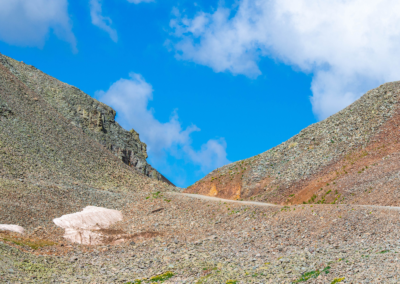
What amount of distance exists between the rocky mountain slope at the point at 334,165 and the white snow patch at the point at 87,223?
17405mm

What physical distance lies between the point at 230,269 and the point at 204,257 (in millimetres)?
3408

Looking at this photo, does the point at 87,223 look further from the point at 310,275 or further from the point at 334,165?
the point at 334,165

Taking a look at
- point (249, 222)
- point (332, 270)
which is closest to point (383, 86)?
point (249, 222)

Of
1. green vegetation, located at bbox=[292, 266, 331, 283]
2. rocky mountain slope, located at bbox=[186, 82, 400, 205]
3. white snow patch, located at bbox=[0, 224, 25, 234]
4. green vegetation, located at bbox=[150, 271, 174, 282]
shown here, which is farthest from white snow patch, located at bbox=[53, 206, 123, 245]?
rocky mountain slope, located at bbox=[186, 82, 400, 205]

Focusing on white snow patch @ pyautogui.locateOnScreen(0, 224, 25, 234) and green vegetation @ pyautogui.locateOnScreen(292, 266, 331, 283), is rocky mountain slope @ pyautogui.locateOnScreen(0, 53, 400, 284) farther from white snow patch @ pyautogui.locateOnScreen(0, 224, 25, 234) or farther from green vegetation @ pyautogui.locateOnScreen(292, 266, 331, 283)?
white snow patch @ pyautogui.locateOnScreen(0, 224, 25, 234)

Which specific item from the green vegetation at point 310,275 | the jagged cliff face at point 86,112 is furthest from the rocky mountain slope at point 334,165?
the jagged cliff face at point 86,112

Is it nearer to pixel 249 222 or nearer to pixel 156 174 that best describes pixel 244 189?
pixel 249 222

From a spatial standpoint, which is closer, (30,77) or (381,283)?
(381,283)

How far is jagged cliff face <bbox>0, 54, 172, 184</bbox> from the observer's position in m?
61.2

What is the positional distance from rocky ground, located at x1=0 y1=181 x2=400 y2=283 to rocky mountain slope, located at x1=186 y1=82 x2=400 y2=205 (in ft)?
27.3

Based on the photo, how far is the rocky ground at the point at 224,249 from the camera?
Answer: 15.3 metres

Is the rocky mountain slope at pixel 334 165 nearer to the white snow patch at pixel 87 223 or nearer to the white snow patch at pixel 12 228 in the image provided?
the white snow patch at pixel 87 223

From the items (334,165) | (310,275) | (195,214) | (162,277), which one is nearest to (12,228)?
(162,277)

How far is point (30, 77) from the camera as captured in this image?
64.1 metres
